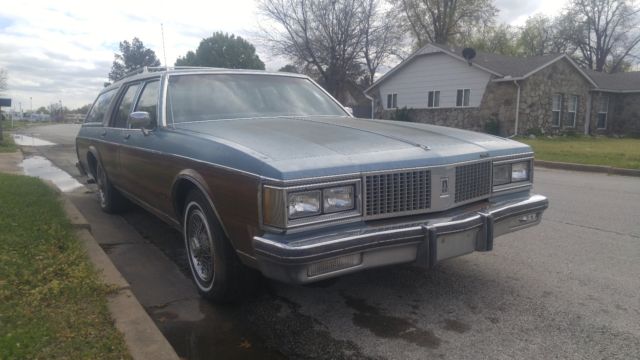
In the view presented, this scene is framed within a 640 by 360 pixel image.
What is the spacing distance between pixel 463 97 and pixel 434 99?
190 centimetres

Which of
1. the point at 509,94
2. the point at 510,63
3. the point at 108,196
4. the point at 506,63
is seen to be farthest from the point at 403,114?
the point at 108,196

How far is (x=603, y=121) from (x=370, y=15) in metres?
16.8

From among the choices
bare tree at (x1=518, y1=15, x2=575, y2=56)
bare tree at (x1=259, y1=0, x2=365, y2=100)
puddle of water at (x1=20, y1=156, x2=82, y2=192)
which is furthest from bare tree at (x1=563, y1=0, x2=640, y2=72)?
puddle of water at (x1=20, y1=156, x2=82, y2=192)

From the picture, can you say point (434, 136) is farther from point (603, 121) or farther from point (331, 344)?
point (603, 121)

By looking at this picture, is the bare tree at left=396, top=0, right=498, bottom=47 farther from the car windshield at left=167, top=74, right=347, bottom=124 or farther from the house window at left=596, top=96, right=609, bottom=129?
the car windshield at left=167, top=74, right=347, bottom=124

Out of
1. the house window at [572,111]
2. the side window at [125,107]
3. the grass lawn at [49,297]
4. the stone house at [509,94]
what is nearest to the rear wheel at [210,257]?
the grass lawn at [49,297]

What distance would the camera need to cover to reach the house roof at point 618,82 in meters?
28.8

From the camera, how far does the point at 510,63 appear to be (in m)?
25.8

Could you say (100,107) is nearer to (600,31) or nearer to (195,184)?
(195,184)

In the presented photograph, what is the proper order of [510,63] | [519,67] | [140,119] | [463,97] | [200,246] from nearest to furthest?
[200,246], [140,119], [519,67], [510,63], [463,97]

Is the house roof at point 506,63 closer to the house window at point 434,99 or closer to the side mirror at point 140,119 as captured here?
the house window at point 434,99

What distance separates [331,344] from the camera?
124 inches

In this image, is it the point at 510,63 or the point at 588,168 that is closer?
the point at 588,168

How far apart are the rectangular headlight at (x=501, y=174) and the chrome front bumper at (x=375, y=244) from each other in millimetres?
337
